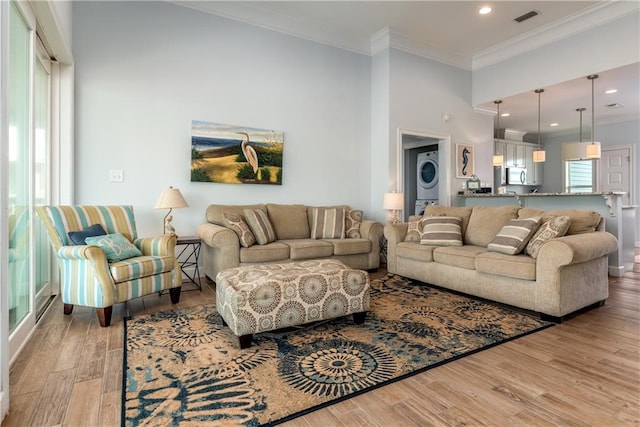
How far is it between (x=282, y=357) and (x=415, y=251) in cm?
223

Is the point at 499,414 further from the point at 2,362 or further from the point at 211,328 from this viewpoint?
the point at 2,362

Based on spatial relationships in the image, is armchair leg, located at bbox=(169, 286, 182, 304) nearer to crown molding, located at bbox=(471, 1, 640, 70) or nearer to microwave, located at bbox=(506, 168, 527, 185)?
crown molding, located at bbox=(471, 1, 640, 70)

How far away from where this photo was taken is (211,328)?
8.68ft

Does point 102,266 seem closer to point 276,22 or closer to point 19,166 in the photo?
point 19,166

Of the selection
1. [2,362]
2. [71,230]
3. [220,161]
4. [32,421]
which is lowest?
[32,421]

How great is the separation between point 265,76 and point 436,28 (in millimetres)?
2485

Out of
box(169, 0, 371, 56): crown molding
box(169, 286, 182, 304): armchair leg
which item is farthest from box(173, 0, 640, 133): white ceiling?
box(169, 286, 182, 304): armchair leg

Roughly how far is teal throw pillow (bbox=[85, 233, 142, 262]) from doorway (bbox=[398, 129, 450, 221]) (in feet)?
12.1

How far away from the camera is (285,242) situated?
4.16 m

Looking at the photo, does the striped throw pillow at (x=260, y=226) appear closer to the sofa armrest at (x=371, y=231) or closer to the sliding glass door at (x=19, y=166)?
the sofa armrest at (x=371, y=231)

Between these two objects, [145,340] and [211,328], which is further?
[211,328]

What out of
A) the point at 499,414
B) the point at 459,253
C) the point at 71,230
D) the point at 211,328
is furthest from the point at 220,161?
the point at 499,414

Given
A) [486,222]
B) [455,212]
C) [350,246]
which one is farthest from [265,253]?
[486,222]

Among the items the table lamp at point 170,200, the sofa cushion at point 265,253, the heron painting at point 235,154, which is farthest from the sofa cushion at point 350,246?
the table lamp at point 170,200
